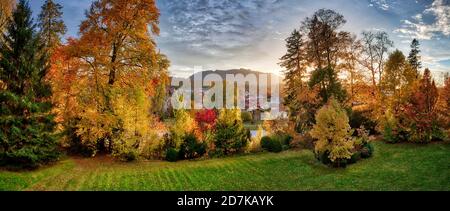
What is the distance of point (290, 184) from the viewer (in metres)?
18.1

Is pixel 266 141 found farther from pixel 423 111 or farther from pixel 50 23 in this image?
pixel 50 23

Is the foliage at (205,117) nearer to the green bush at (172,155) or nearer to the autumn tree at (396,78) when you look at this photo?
the green bush at (172,155)

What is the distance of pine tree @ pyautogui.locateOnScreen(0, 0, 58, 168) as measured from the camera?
60.7 feet

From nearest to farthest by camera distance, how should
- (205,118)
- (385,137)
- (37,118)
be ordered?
(37,118) < (385,137) < (205,118)

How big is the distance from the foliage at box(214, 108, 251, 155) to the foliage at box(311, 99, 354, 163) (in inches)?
299

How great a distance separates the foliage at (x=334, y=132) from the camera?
2045 centimetres

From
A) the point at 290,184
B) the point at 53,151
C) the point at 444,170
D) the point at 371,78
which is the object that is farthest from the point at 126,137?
the point at 371,78

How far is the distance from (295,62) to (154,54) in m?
19.1

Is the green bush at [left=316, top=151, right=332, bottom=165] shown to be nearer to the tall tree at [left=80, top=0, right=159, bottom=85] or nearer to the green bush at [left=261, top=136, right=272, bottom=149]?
the green bush at [left=261, top=136, right=272, bottom=149]

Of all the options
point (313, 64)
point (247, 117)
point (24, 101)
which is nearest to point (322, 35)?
point (313, 64)

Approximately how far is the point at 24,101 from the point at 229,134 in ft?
48.5

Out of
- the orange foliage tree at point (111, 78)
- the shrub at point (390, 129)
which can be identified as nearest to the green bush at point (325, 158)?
the shrub at point (390, 129)

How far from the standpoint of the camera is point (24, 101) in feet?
62.1
